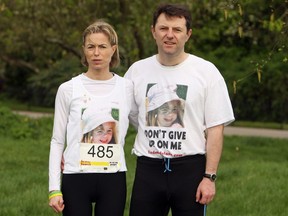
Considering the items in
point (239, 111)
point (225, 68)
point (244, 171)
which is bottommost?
point (244, 171)

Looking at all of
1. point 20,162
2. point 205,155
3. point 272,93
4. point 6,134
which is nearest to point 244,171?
point 20,162

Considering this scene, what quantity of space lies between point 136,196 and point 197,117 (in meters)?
0.60

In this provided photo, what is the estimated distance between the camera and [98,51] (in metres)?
3.63

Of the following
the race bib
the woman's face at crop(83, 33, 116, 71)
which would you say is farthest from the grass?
the woman's face at crop(83, 33, 116, 71)

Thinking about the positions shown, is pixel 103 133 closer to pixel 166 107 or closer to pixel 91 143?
pixel 91 143

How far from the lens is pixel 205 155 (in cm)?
369

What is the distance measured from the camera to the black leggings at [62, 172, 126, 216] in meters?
3.60

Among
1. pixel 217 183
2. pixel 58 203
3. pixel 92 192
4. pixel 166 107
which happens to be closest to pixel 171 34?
pixel 166 107

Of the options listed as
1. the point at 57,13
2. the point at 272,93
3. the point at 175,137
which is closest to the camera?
the point at 175,137

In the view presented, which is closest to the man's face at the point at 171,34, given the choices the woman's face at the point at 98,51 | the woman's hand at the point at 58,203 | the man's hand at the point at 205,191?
the woman's face at the point at 98,51

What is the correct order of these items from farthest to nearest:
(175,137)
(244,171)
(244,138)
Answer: (244,138)
(244,171)
(175,137)

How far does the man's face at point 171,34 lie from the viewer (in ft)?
11.7

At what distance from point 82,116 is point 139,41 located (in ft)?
37.9

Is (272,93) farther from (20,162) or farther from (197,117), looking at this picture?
(197,117)
